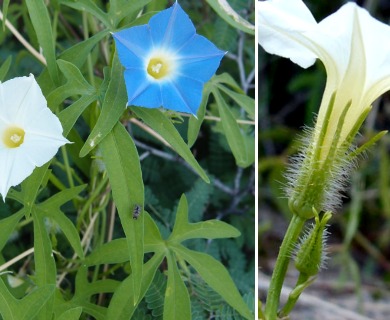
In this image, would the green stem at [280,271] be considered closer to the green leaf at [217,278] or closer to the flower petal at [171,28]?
the green leaf at [217,278]

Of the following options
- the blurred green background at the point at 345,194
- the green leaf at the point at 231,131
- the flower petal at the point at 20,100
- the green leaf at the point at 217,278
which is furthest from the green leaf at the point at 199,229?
the blurred green background at the point at 345,194

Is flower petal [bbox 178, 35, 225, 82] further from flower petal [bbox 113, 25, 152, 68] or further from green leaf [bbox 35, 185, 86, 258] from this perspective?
green leaf [bbox 35, 185, 86, 258]

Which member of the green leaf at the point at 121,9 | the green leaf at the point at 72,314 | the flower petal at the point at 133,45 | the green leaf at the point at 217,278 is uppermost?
the green leaf at the point at 121,9

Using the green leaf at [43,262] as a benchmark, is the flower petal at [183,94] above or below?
above

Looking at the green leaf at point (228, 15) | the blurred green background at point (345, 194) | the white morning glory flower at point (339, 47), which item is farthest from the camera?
the blurred green background at point (345, 194)

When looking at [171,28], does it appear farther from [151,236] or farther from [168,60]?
[151,236]

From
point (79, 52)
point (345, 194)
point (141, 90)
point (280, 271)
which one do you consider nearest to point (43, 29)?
point (79, 52)

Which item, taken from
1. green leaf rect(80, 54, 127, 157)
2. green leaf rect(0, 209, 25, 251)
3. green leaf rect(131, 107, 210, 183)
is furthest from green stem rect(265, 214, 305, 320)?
green leaf rect(0, 209, 25, 251)
